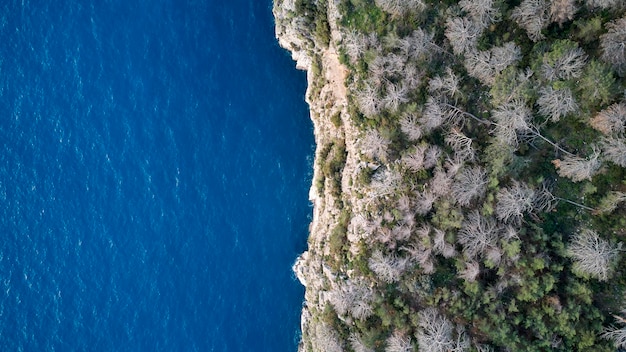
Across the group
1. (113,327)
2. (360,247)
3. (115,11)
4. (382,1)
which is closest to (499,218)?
(360,247)

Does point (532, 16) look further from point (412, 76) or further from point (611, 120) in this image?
point (412, 76)

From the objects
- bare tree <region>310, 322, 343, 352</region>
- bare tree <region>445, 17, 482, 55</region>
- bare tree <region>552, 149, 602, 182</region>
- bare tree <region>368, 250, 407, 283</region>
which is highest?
bare tree <region>445, 17, 482, 55</region>

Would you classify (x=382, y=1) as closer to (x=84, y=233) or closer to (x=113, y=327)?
(x=84, y=233)

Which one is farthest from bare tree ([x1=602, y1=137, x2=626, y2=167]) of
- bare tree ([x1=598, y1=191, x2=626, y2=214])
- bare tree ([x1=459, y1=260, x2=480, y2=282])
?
bare tree ([x1=459, y1=260, x2=480, y2=282])

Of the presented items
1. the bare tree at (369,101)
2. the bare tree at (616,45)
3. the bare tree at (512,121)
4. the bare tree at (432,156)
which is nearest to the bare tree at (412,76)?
the bare tree at (369,101)

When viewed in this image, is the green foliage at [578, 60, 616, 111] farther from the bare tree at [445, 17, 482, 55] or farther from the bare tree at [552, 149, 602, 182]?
the bare tree at [445, 17, 482, 55]

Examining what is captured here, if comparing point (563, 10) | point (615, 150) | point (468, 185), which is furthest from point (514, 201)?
point (563, 10)

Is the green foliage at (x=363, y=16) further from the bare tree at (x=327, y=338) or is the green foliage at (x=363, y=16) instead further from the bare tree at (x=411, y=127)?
the bare tree at (x=327, y=338)
